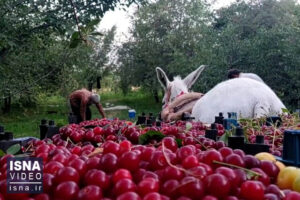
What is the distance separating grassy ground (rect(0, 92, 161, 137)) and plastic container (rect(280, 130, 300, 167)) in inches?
403

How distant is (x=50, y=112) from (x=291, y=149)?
18395 mm

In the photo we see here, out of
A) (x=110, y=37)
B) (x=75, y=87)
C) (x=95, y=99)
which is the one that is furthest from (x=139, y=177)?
(x=110, y=37)

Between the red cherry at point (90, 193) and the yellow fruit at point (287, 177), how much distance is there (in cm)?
50

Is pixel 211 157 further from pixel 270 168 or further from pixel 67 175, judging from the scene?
pixel 67 175

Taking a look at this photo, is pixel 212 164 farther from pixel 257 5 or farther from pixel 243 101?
pixel 257 5

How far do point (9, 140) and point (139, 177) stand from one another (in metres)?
1.04

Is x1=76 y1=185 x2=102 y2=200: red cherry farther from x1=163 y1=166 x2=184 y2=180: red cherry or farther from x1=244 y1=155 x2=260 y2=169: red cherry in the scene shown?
x1=244 y1=155 x2=260 y2=169: red cherry

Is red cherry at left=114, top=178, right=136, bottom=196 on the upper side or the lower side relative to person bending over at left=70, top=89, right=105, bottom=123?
lower

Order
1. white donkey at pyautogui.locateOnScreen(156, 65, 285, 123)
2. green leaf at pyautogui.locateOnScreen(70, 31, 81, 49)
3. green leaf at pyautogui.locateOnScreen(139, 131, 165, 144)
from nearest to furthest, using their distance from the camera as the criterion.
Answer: green leaf at pyautogui.locateOnScreen(139, 131, 165, 144) < green leaf at pyautogui.locateOnScreen(70, 31, 81, 49) < white donkey at pyautogui.locateOnScreen(156, 65, 285, 123)

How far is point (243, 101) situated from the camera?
14.4 ft

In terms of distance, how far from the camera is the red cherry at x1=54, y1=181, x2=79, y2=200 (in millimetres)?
864

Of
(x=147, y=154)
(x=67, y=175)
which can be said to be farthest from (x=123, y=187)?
(x=147, y=154)

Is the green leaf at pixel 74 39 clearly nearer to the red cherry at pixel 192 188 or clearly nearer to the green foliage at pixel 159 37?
the red cherry at pixel 192 188

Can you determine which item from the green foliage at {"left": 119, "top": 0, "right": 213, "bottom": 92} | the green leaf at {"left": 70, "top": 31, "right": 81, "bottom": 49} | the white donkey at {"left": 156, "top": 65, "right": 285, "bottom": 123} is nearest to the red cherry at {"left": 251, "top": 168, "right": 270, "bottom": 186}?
the green leaf at {"left": 70, "top": 31, "right": 81, "bottom": 49}
